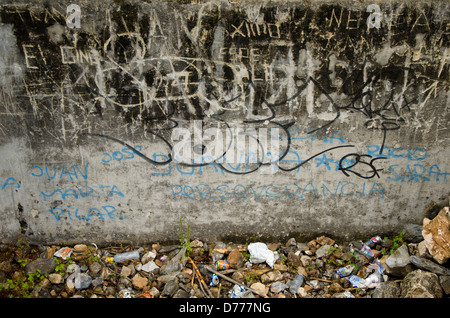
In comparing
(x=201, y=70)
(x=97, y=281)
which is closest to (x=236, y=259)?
(x=97, y=281)

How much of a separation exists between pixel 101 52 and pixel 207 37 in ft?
3.28

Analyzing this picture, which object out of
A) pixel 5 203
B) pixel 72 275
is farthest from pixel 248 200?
pixel 5 203

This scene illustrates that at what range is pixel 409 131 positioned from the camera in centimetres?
298

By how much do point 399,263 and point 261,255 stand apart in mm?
1440

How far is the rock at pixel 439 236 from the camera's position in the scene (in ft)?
9.29

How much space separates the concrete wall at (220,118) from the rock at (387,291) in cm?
63

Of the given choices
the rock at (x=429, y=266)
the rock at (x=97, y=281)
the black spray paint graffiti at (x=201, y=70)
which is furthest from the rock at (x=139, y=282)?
the rock at (x=429, y=266)

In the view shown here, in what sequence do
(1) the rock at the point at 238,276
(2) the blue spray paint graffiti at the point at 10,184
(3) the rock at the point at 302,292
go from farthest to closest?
(2) the blue spray paint graffiti at the point at 10,184 < (1) the rock at the point at 238,276 < (3) the rock at the point at 302,292

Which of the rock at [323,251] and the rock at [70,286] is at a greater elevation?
the rock at [323,251]

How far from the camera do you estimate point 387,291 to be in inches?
110

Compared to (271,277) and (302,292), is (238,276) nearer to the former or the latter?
(271,277)

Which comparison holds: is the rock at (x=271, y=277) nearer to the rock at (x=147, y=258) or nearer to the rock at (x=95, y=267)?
the rock at (x=147, y=258)

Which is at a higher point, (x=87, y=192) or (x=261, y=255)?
(x=87, y=192)

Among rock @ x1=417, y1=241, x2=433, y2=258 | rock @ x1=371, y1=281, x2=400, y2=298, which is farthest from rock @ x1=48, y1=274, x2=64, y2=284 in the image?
rock @ x1=417, y1=241, x2=433, y2=258
